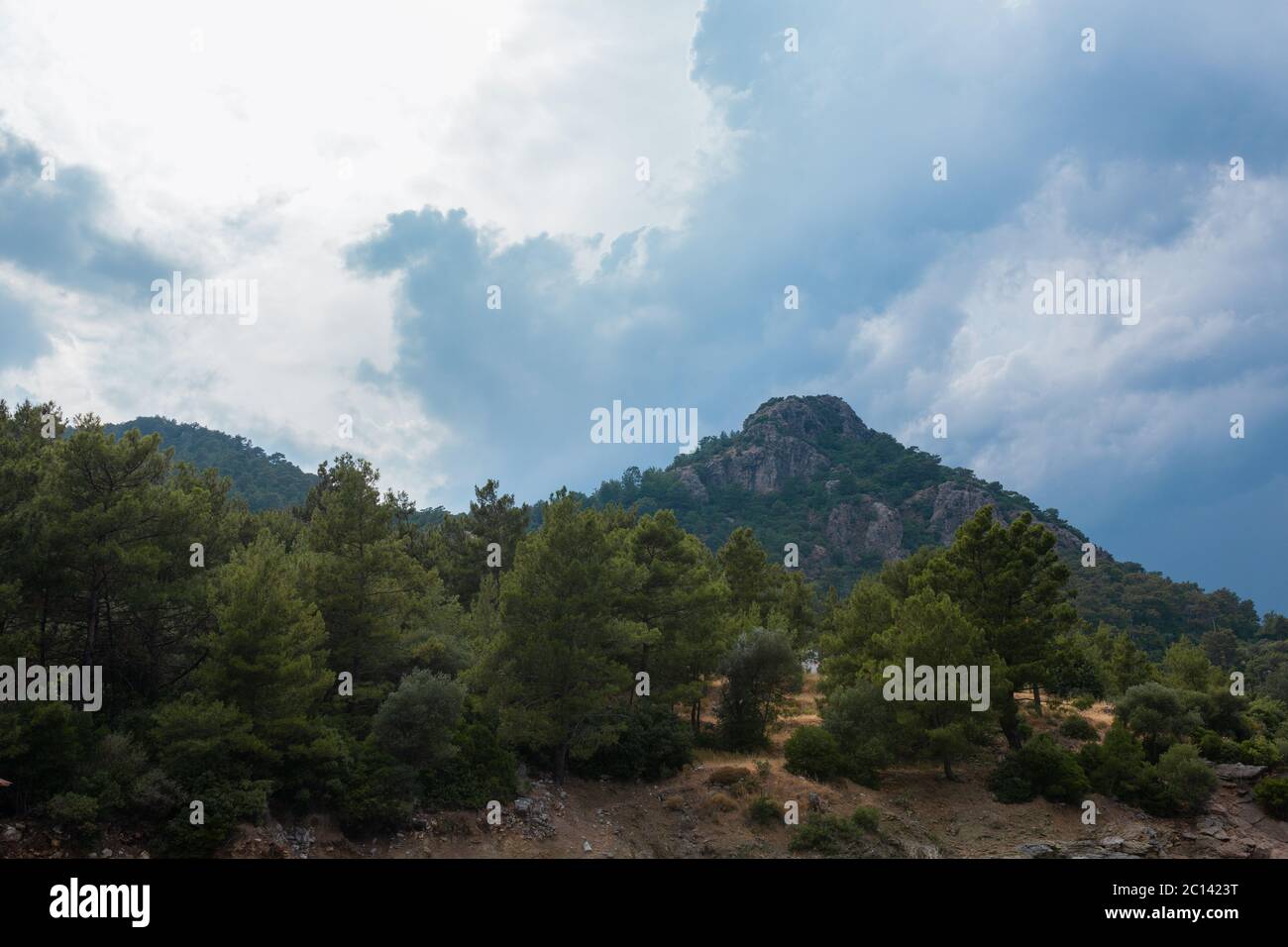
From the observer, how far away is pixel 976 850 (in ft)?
81.4

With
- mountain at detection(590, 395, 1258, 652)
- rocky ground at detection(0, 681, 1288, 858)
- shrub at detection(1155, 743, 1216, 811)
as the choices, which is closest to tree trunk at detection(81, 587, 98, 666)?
rocky ground at detection(0, 681, 1288, 858)

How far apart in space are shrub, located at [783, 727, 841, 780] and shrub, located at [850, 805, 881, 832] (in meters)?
3.53

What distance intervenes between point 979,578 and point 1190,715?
39.2ft

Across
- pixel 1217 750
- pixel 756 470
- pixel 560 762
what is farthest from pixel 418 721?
pixel 756 470

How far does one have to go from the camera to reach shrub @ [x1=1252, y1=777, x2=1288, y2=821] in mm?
28875

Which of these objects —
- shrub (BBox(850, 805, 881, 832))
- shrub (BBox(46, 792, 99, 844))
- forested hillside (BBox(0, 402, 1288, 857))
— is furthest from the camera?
shrub (BBox(850, 805, 881, 832))

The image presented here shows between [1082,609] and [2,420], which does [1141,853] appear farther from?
[1082,609]

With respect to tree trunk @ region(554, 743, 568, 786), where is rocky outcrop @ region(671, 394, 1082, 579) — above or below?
above

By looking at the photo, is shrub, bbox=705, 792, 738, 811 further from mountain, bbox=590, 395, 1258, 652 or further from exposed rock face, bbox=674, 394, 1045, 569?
exposed rock face, bbox=674, 394, 1045, 569

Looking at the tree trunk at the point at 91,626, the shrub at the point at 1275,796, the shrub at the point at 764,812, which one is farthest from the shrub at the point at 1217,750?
the tree trunk at the point at 91,626

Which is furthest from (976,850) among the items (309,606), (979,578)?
(309,606)

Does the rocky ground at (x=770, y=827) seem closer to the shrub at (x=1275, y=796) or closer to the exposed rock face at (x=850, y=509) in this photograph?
the shrub at (x=1275, y=796)

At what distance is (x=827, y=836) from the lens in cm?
2436
